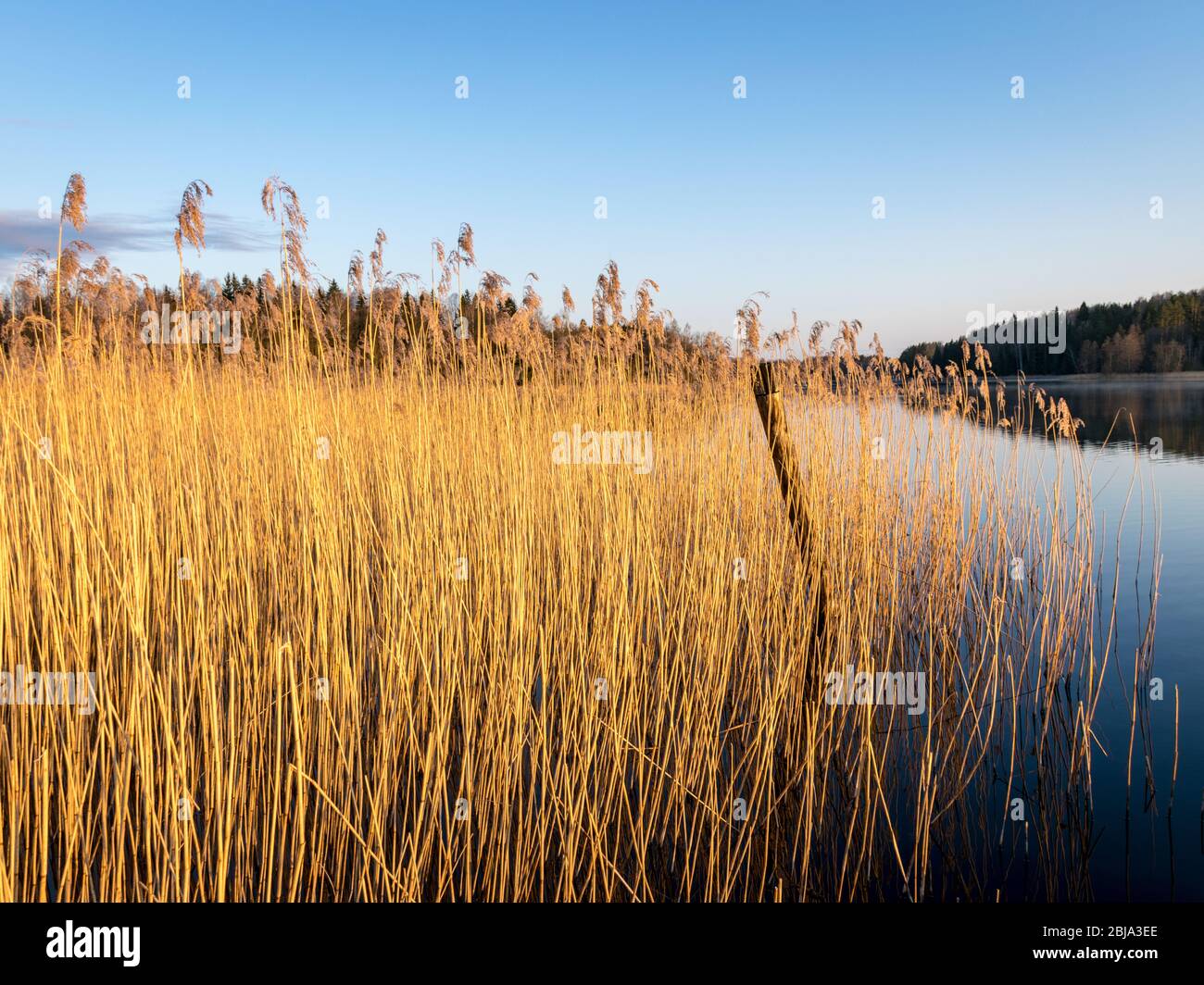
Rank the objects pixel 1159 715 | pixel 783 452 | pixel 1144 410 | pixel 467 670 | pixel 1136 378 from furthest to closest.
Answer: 1. pixel 1136 378
2. pixel 1144 410
3. pixel 1159 715
4. pixel 783 452
5. pixel 467 670

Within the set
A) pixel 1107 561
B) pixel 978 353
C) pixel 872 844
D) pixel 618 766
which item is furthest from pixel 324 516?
pixel 1107 561

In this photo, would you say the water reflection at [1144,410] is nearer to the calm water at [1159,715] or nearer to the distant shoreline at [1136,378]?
the distant shoreline at [1136,378]

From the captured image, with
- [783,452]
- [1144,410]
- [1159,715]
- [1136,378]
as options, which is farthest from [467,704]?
[1136,378]

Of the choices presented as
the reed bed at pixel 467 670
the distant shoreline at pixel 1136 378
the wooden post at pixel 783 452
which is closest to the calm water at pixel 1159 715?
the reed bed at pixel 467 670

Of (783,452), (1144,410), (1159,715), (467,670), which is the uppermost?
(1144,410)

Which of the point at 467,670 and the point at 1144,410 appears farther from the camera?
the point at 1144,410

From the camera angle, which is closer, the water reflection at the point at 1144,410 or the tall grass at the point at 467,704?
the tall grass at the point at 467,704

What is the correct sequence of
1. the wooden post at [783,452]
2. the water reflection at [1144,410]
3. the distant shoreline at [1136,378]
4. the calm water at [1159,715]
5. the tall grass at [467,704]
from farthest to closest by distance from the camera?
the distant shoreline at [1136,378] < the water reflection at [1144,410] < the wooden post at [783,452] < the calm water at [1159,715] < the tall grass at [467,704]

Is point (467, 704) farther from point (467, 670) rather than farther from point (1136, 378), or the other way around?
point (1136, 378)

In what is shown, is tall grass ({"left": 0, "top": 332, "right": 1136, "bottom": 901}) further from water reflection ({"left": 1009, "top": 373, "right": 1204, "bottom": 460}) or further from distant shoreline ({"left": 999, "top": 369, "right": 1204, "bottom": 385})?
distant shoreline ({"left": 999, "top": 369, "right": 1204, "bottom": 385})

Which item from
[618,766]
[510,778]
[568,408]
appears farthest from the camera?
[568,408]
